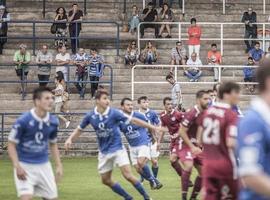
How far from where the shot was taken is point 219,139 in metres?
11.7

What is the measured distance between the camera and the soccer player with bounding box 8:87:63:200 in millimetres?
12758

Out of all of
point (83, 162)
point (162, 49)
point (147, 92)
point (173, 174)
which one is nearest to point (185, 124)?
point (173, 174)

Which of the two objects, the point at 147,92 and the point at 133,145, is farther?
the point at 147,92

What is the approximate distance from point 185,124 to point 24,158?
337 centimetres

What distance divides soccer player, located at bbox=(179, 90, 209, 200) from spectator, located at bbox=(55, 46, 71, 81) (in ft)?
50.0

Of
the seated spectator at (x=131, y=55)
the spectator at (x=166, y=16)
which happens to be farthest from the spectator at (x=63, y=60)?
the spectator at (x=166, y=16)

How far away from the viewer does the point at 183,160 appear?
58.6ft

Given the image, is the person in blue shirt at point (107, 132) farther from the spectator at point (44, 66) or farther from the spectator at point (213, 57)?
the spectator at point (213, 57)

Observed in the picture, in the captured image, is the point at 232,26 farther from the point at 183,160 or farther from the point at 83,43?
the point at 183,160

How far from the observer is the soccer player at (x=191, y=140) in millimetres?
15126

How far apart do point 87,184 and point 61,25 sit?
1473 cm

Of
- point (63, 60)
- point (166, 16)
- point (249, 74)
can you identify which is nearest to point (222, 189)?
point (63, 60)

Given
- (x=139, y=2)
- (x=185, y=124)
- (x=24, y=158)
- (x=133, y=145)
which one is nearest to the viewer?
(x=24, y=158)

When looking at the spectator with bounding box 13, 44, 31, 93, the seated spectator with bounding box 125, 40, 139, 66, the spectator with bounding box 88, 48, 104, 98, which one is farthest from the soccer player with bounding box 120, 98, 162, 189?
the seated spectator with bounding box 125, 40, 139, 66
